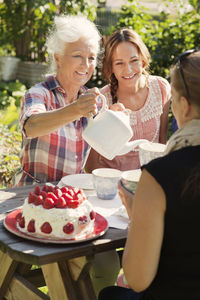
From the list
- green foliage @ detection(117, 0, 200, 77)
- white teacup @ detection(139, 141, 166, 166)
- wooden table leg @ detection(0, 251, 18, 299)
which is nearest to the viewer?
white teacup @ detection(139, 141, 166, 166)

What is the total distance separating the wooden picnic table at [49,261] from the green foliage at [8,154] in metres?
1.90

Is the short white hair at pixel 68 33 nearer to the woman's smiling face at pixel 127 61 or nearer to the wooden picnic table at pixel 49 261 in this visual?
the woman's smiling face at pixel 127 61

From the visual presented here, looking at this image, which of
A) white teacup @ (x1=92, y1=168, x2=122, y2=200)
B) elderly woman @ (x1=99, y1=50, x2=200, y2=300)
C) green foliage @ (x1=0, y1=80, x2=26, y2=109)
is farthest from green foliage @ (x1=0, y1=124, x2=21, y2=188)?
elderly woman @ (x1=99, y1=50, x2=200, y2=300)

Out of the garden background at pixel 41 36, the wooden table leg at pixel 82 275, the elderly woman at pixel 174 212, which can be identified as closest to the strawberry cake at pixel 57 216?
the wooden table leg at pixel 82 275

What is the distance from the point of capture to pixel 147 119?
3045 millimetres

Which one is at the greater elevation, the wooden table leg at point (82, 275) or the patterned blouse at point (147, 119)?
the patterned blouse at point (147, 119)

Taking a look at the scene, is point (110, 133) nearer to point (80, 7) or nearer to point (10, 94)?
point (80, 7)

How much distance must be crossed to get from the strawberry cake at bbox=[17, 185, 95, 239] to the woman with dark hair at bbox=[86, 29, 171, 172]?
1.17 meters

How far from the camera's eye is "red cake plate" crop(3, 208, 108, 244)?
5.33ft

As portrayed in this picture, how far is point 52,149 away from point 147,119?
2.44 ft

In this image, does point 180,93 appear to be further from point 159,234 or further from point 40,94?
point 40,94

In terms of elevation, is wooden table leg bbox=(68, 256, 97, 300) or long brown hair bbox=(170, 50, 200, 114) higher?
long brown hair bbox=(170, 50, 200, 114)

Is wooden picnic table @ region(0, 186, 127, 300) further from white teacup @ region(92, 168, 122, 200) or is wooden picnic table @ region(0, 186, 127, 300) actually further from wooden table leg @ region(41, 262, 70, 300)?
white teacup @ region(92, 168, 122, 200)

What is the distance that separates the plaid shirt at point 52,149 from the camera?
2.57 metres
